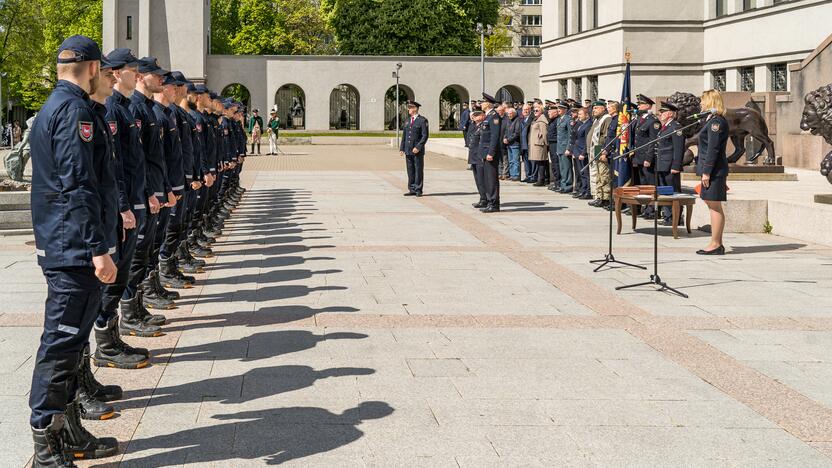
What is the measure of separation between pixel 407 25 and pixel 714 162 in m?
60.3

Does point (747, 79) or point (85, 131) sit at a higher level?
point (747, 79)

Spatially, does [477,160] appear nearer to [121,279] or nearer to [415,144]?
[415,144]

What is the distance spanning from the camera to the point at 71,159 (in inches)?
195

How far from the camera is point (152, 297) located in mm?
9125

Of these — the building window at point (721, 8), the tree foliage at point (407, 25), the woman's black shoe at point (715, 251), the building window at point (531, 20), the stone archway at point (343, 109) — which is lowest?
the woman's black shoe at point (715, 251)

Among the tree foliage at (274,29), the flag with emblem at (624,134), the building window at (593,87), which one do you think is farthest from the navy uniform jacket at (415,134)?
the tree foliage at (274,29)

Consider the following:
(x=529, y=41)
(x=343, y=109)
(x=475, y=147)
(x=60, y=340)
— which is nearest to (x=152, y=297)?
(x=60, y=340)

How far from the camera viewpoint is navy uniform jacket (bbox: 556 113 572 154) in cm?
2284

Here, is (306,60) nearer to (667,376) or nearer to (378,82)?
(378,82)

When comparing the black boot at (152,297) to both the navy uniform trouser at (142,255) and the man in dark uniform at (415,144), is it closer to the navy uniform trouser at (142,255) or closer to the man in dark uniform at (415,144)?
the navy uniform trouser at (142,255)

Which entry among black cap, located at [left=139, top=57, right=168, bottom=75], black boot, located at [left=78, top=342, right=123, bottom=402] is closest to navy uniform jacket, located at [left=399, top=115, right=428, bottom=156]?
black cap, located at [left=139, top=57, right=168, bottom=75]

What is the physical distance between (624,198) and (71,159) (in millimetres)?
10230

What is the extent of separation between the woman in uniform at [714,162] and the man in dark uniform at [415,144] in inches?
377

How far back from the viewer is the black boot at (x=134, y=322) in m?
7.89
